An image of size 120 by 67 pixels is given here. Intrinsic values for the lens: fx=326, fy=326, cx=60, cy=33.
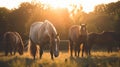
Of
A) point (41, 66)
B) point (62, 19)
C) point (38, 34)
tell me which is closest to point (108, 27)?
point (62, 19)

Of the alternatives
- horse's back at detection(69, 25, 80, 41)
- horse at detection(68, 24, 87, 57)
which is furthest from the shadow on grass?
horse's back at detection(69, 25, 80, 41)

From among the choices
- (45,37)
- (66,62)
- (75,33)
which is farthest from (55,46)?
(75,33)

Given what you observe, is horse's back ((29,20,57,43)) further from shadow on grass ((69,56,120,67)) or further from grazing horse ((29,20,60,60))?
shadow on grass ((69,56,120,67))

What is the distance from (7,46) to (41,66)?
11.1m

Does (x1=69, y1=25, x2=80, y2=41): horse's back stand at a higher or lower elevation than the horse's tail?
higher

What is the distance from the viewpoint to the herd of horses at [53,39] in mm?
18016

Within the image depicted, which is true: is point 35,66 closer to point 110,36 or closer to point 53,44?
point 53,44

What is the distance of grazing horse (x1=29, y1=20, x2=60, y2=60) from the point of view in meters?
17.5

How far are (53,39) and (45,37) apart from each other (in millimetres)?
864

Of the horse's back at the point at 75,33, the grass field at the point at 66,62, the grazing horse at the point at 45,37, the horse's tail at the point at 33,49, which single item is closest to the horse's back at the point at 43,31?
the grazing horse at the point at 45,37

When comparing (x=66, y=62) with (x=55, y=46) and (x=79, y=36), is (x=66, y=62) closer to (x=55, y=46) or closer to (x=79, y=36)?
(x=55, y=46)

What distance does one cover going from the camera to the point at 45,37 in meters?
18.5

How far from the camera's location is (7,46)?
24250 mm

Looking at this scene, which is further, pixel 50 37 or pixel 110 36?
pixel 110 36
